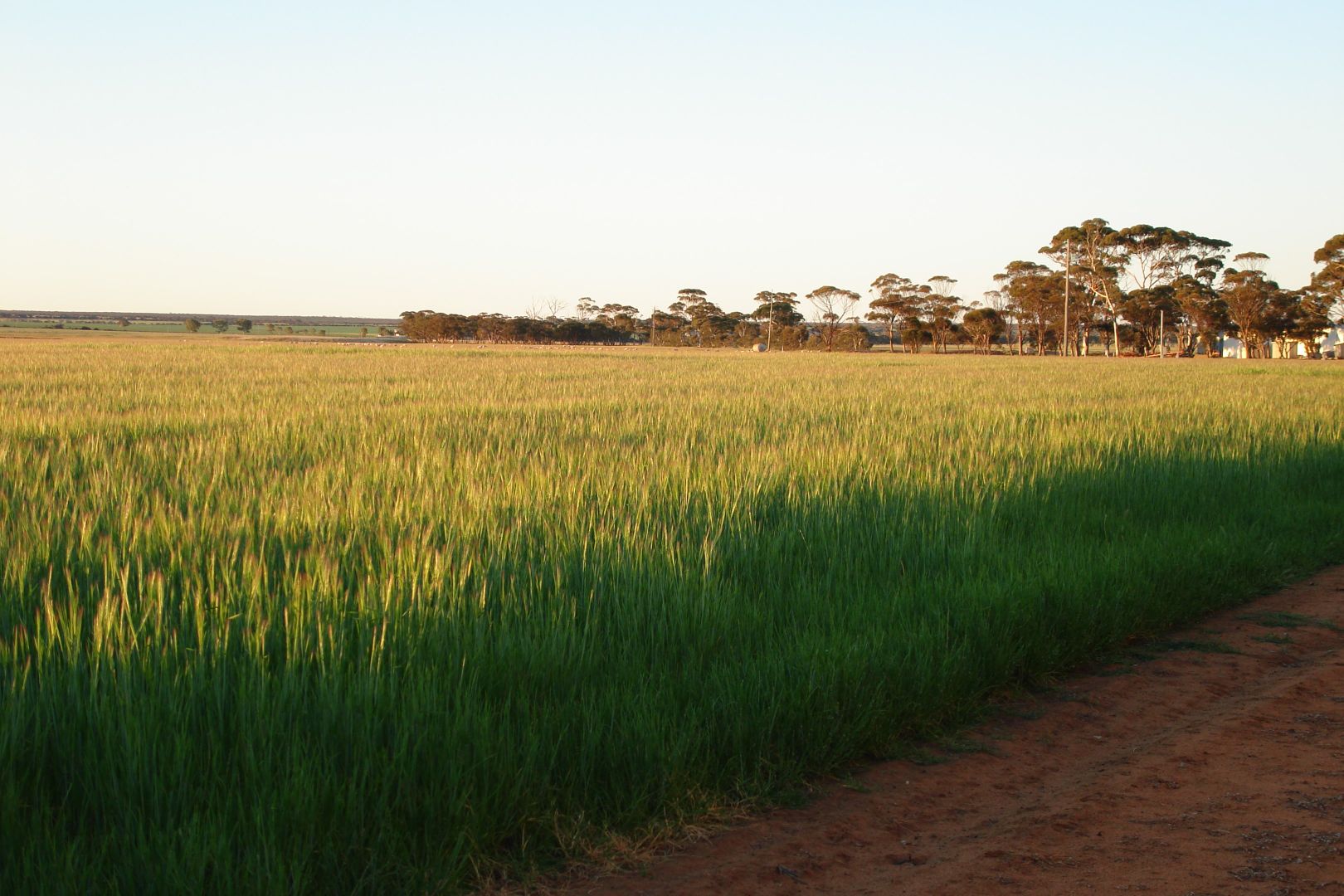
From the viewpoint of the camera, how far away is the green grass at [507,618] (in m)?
2.49

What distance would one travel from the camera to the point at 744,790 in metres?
3.16

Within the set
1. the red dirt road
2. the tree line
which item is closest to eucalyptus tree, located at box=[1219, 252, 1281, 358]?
the tree line

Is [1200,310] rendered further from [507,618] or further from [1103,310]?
[507,618]

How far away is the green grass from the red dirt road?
0.20 meters

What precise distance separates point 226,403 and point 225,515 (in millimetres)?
8642

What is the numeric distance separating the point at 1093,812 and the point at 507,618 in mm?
2031

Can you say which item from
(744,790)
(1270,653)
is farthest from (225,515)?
(1270,653)

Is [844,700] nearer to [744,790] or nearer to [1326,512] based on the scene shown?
[744,790]

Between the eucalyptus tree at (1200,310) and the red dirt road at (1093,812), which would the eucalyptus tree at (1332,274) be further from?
the red dirt road at (1093,812)

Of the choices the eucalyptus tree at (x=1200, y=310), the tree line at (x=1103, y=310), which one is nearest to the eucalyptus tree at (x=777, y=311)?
the tree line at (x=1103, y=310)

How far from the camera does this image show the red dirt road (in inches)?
104

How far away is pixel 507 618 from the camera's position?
12.0 ft

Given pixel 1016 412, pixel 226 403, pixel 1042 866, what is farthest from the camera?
pixel 1016 412

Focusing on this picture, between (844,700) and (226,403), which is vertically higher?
(226,403)
